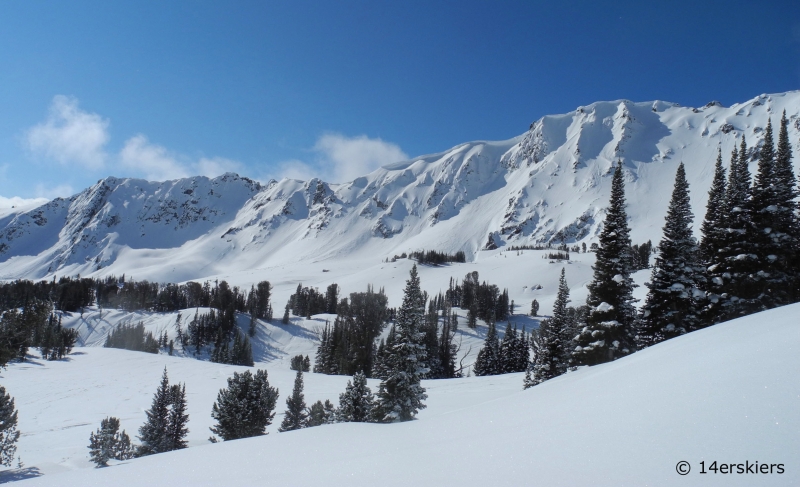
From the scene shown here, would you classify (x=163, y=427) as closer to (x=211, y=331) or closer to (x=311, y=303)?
(x=211, y=331)

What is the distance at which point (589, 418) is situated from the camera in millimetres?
6770

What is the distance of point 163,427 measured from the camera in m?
31.9

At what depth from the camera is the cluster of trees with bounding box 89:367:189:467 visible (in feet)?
85.5

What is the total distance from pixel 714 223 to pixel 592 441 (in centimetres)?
2732

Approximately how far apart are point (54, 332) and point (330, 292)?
87.2 metres

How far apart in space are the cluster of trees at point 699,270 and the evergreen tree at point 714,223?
0.66 ft

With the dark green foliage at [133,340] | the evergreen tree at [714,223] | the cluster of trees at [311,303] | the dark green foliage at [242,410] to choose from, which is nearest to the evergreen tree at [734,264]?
the evergreen tree at [714,223]

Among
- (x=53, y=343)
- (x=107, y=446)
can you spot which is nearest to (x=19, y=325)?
(x=107, y=446)

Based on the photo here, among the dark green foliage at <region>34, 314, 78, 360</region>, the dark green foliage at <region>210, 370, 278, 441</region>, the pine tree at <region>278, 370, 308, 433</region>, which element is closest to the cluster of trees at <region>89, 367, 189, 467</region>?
the dark green foliage at <region>210, 370, 278, 441</region>

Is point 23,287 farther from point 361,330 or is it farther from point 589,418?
point 589,418

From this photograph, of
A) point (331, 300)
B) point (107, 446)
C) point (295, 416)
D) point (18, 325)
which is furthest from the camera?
point (331, 300)

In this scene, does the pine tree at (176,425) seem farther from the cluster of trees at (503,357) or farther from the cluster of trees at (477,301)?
the cluster of trees at (477,301)

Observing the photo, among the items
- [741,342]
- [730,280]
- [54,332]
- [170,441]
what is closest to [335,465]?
[741,342]

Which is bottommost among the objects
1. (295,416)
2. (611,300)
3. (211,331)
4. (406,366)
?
(211,331)
